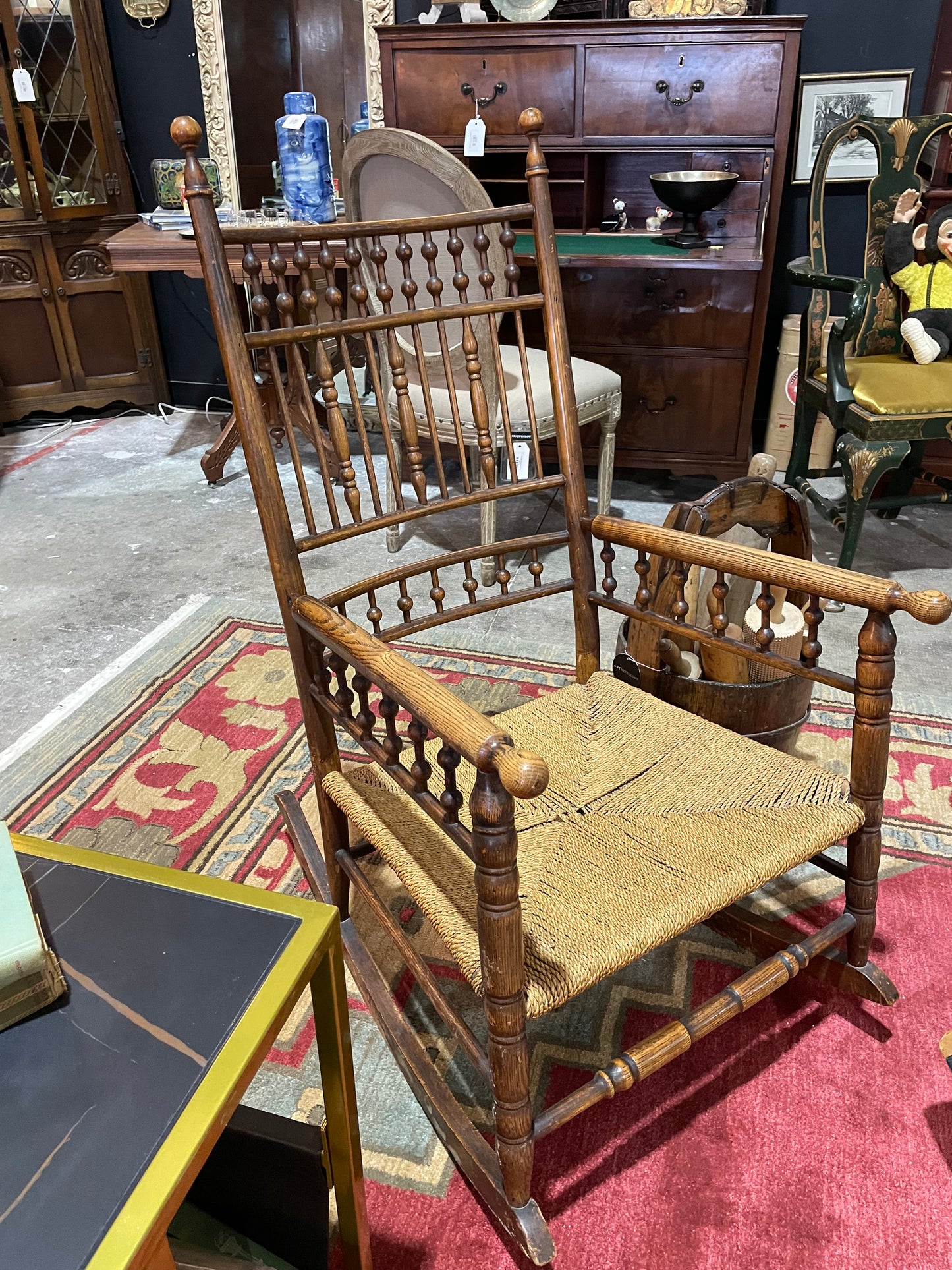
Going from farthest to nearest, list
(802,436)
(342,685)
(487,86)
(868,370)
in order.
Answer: (487,86) → (802,436) → (868,370) → (342,685)

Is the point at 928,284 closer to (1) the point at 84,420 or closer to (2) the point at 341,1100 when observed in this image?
(2) the point at 341,1100

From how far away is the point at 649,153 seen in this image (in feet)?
10.1

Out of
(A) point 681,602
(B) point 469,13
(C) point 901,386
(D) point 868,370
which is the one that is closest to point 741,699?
(A) point 681,602

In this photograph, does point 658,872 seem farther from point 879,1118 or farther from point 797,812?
point 879,1118

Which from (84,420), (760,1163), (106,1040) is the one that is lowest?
(760,1163)

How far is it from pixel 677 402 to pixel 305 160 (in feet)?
4.91

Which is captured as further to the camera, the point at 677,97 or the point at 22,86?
the point at 22,86

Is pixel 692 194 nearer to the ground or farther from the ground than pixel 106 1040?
farther from the ground

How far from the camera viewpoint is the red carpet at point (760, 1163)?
109 cm

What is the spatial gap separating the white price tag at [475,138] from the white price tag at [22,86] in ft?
6.10

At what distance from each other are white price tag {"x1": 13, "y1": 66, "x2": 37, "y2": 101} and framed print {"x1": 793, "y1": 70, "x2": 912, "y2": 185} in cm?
292

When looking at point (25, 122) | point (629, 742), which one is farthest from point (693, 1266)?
point (25, 122)

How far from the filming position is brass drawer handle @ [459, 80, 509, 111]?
9.78 feet

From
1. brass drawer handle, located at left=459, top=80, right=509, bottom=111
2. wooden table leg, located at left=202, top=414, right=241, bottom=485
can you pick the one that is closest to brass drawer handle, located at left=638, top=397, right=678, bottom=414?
brass drawer handle, located at left=459, top=80, right=509, bottom=111
